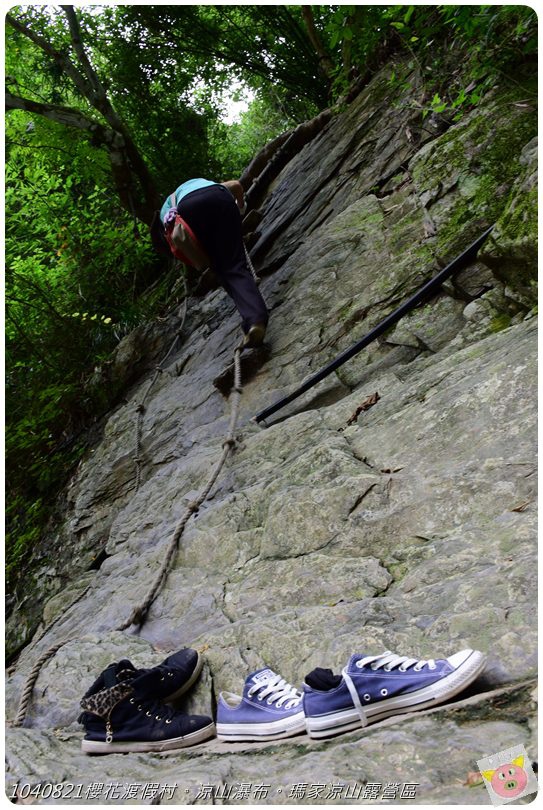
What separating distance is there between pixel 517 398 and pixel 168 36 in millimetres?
10079

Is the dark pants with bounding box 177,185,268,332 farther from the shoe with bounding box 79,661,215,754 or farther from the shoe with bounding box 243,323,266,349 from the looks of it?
the shoe with bounding box 79,661,215,754

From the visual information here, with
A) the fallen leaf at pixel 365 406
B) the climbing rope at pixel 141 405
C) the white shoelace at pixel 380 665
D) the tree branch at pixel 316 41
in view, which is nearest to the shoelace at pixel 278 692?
the white shoelace at pixel 380 665

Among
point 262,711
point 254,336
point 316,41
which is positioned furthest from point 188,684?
point 316,41

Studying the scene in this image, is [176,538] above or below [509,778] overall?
above

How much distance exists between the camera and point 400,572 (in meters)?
2.44

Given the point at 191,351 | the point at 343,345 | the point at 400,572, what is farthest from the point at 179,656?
the point at 191,351

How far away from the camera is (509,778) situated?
1.35 metres

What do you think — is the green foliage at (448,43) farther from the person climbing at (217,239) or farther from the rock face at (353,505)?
the person climbing at (217,239)

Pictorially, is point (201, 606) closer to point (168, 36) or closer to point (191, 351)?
point (191, 351)

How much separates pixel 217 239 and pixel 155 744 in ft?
13.2

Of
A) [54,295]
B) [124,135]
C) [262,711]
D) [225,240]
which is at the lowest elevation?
[262,711]

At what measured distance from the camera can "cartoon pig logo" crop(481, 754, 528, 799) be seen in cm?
133

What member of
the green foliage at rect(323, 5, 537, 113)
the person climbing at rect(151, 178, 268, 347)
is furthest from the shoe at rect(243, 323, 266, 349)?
the green foliage at rect(323, 5, 537, 113)

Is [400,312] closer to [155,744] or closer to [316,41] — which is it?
[155,744]
